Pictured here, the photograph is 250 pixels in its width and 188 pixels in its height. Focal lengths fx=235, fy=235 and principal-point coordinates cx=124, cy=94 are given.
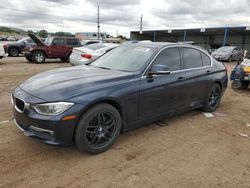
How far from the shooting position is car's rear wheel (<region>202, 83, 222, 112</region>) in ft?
17.8

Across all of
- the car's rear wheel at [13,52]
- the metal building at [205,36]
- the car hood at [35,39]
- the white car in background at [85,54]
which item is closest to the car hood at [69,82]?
the white car in background at [85,54]

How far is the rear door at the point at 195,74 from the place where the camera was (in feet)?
15.6

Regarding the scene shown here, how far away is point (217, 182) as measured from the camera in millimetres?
2920

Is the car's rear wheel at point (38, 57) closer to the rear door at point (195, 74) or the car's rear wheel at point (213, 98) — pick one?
the rear door at point (195, 74)

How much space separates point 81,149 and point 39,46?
12876 mm

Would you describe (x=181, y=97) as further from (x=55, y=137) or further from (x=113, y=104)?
(x=55, y=137)

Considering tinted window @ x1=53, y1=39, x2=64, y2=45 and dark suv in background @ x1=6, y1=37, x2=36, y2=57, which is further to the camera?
dark suv in background @ x1=6, y1=37, x2=36, y2=57

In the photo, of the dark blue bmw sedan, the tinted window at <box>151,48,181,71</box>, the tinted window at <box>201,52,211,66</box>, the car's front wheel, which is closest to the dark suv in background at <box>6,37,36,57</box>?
the car's front wheel

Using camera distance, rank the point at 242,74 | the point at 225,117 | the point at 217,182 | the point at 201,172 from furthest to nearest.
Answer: the point at 242,74
the point at 225,117
the point at 201,172
the point at 217,182

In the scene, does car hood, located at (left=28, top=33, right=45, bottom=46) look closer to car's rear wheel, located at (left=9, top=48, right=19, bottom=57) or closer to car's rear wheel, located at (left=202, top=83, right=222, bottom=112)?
car's rear wheel, located at (left=9, top=48, right=19, bottom=57)

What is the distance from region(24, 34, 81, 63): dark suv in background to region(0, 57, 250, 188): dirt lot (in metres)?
10.9

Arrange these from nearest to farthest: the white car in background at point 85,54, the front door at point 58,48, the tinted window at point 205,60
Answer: the tinted window at point 205,60, the white car in background at point 85,54, the front door at point 58,48

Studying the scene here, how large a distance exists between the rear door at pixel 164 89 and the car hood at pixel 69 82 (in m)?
0.42

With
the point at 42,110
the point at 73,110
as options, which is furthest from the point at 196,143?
the point at 42,110
